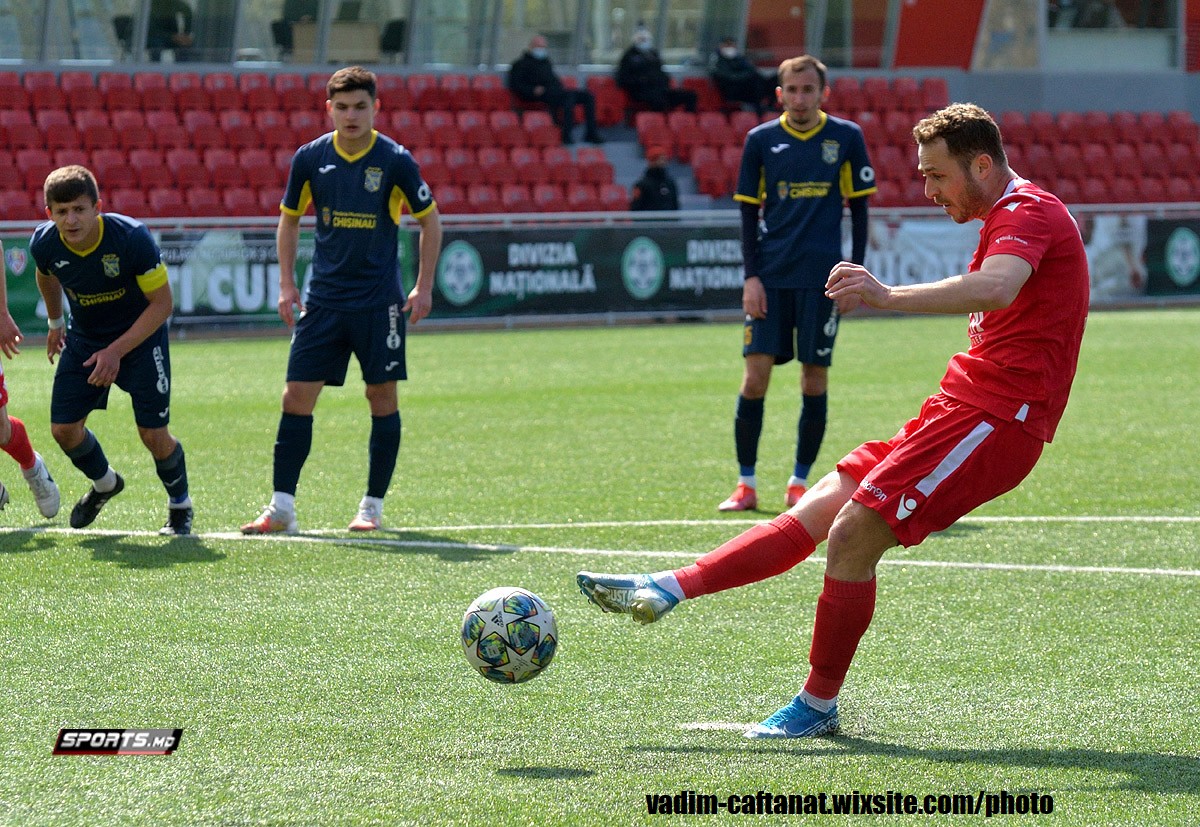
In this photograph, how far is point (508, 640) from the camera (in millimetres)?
4203

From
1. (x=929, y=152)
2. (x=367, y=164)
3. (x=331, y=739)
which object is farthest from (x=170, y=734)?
(x=367, y=164)

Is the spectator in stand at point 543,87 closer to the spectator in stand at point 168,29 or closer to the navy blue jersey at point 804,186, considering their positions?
the spectator in stand at point 168,29

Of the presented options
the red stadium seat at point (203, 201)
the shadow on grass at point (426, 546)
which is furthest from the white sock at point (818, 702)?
the red stadium seat at point (203, 201)

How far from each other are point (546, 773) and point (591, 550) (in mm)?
2908

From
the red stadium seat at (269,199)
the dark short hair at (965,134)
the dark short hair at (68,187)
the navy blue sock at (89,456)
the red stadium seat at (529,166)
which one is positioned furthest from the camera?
the red stadium seat at (529,166)

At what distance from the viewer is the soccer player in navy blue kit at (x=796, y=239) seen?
305 inches

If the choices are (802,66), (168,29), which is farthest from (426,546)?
(168,29)

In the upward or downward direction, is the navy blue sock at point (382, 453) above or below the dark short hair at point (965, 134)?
below

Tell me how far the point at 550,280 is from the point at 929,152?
1516 cm

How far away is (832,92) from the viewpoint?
1118 inches

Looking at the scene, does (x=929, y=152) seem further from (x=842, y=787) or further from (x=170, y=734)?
(x=170, y=734)

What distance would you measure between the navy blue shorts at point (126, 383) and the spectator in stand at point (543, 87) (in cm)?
1884

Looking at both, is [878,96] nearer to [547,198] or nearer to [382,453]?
[547,198]

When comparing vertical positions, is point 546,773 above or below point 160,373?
below
